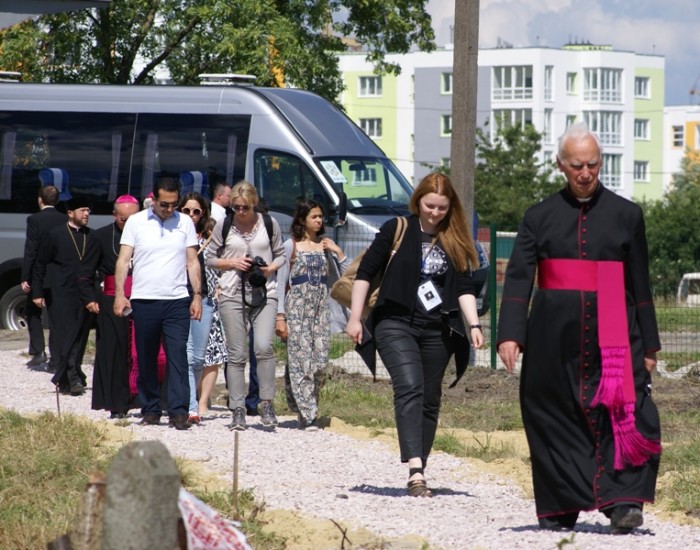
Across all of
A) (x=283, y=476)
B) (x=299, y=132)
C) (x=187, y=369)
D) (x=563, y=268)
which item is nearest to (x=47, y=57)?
(x=299, y=132)

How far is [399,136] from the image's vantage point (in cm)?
10619

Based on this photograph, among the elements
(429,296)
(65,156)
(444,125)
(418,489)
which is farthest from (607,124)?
(418,489)

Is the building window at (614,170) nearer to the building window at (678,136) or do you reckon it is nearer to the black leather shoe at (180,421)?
the building window at (678,136)

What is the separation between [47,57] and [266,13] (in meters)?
5.16

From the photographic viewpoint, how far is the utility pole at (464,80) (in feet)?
54.3

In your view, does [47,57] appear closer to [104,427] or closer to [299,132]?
[299,132]

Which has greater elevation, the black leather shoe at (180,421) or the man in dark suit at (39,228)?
the man in dark suit at (39,228)

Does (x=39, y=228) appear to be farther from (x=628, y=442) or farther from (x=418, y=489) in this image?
Answer: (x=628, y=442)

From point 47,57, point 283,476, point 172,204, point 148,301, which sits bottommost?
point 283,476

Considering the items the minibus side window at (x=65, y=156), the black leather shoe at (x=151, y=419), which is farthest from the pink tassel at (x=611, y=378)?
the minibus side window at (x=65, y=156)

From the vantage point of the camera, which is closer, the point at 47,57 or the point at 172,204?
the point at 172,204

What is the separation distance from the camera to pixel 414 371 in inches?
A: 326

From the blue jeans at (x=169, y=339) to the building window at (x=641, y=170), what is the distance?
10528 cm

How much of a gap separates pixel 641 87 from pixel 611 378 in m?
113
